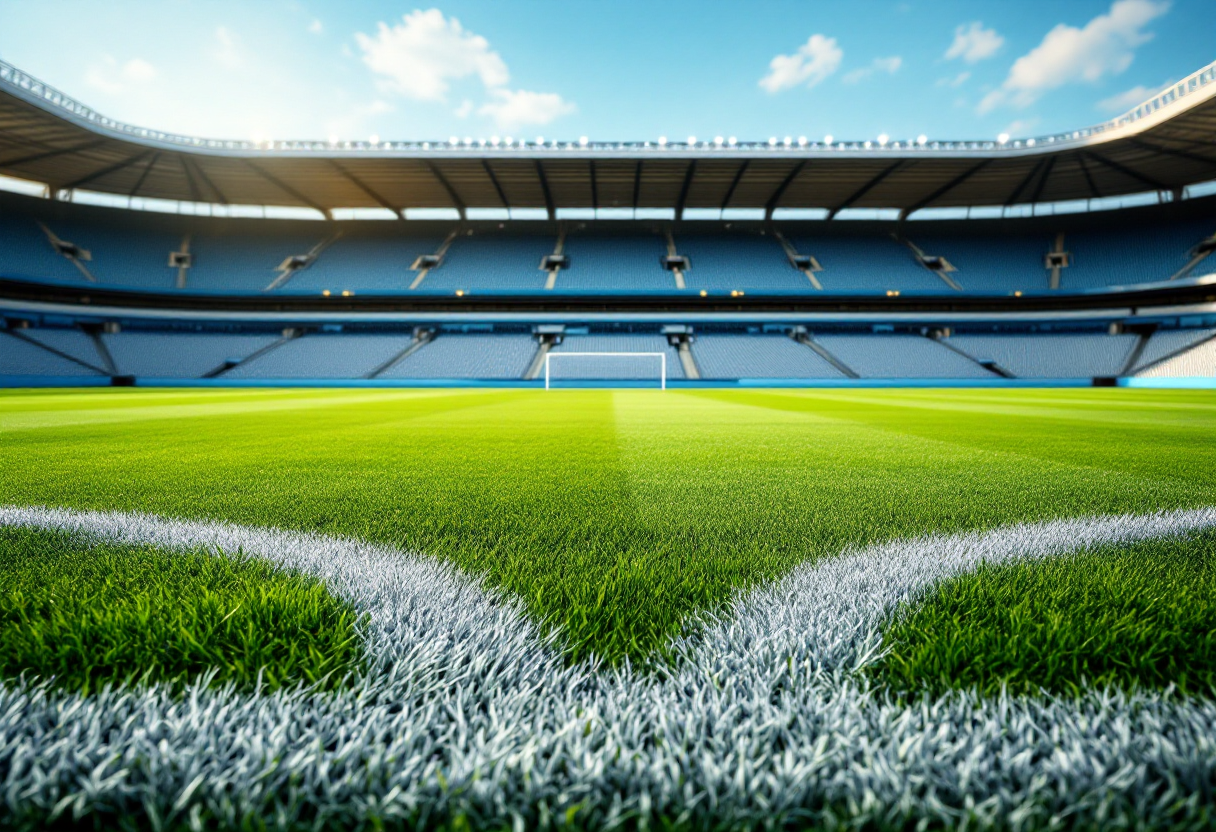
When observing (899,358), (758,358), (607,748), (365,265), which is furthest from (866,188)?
(607,748)

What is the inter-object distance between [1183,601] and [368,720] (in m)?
1.55

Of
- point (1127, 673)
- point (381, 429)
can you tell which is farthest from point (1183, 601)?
point (381, 429)

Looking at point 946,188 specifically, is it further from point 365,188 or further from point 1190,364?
point 365,188

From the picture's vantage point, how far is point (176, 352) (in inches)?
1135

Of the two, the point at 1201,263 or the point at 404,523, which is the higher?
the point at 1201,263

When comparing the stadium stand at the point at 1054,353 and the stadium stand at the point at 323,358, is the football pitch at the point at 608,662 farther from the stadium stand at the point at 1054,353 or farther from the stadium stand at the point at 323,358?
the stadium stand at the point at 1054,353

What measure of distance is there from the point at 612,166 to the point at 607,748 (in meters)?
29.3

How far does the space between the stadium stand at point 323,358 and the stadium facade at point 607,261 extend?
14 centimetres

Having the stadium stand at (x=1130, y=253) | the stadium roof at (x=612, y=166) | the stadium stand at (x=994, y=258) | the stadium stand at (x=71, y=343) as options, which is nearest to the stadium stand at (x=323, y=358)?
the stadium stand at (x=71, y=343)

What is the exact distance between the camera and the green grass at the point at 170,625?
90 centimetres

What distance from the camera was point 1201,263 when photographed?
1079 inches

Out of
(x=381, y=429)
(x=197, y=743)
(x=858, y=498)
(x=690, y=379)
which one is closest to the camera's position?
(x=197, y=743)

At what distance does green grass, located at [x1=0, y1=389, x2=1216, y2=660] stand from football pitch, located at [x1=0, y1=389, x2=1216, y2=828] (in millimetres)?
21

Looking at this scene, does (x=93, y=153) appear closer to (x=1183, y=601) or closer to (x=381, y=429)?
(x=381, y=429)
